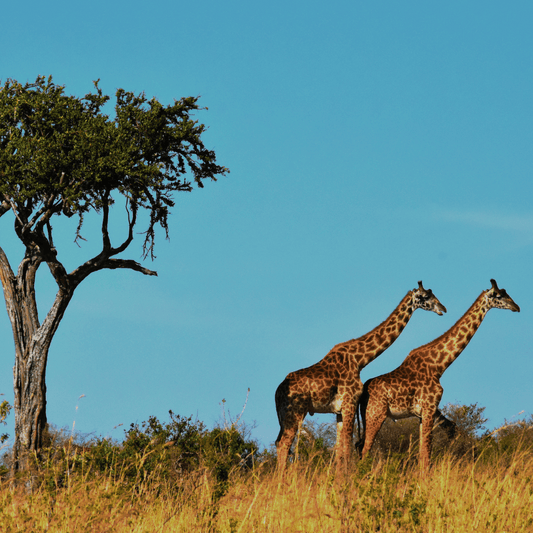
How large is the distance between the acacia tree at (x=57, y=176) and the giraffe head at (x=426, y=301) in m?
8.96

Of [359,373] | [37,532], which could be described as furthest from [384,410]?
[37,532]

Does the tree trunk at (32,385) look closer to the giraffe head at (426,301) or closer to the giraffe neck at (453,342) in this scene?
the giraffe head at (426,301)

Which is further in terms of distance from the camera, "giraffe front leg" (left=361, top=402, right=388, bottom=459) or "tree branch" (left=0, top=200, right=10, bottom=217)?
"tree branch" (left=0, top=200, right=10, bottom=217)

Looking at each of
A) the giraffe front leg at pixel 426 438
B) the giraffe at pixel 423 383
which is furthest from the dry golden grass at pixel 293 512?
the giraffe at pixel 423 383

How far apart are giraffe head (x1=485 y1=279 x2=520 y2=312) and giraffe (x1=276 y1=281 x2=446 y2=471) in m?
1.56

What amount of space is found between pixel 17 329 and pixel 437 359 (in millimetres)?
12520

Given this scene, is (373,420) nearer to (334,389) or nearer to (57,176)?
(334,389)

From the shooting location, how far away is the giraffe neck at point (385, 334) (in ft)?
51.2

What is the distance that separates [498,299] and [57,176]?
13.2 meters

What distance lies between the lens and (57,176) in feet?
65.4

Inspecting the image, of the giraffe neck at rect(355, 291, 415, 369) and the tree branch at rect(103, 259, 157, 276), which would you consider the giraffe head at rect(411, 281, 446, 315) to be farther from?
the tree branch at rect(103, 259, 157, 276)

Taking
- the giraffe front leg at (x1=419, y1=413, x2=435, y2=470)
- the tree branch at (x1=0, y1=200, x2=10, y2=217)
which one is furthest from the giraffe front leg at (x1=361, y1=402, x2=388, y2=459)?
the tree branch at (x1=0, y1=200, x2=10, y2=217)

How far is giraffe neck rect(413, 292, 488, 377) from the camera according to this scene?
1583 centimetres

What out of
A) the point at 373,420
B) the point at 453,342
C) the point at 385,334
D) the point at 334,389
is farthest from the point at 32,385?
the point at 453,342
